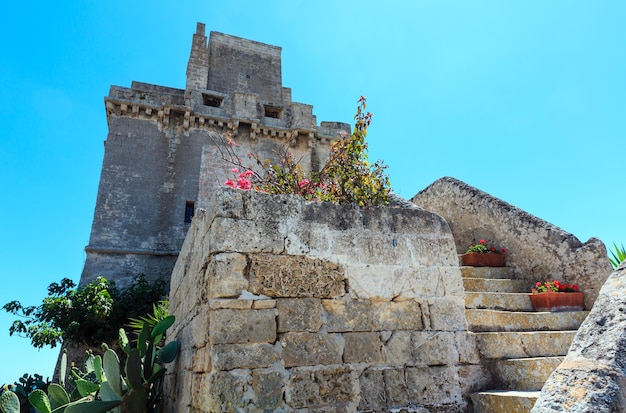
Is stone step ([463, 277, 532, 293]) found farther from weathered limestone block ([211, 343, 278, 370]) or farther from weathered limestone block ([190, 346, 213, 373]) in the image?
weathered limestone block ([190, 346, 213, 373])

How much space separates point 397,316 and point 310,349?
2.34 ft

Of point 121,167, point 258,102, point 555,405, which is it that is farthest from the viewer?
point 258,102

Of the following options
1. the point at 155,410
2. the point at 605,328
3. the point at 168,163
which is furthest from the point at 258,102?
the point at 605,328

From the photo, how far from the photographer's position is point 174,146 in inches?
535

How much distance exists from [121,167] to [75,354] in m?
5.84

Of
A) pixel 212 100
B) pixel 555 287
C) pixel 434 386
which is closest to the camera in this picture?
pixel 434 386

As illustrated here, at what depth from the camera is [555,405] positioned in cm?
145

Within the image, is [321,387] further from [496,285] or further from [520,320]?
[496,285]

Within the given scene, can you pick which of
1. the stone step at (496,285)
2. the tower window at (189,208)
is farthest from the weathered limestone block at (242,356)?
the tower window at (189,208)

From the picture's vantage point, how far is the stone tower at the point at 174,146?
39.1 ft

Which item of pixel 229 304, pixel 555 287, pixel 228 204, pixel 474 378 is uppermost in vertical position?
pixel 228 204

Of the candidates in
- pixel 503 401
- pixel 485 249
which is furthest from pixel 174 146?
pixel 503 401

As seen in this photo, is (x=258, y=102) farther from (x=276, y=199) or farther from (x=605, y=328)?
(x=605, y=328)

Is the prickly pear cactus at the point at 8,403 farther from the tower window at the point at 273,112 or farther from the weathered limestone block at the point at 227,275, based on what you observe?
the tower window at the point at 273,112
